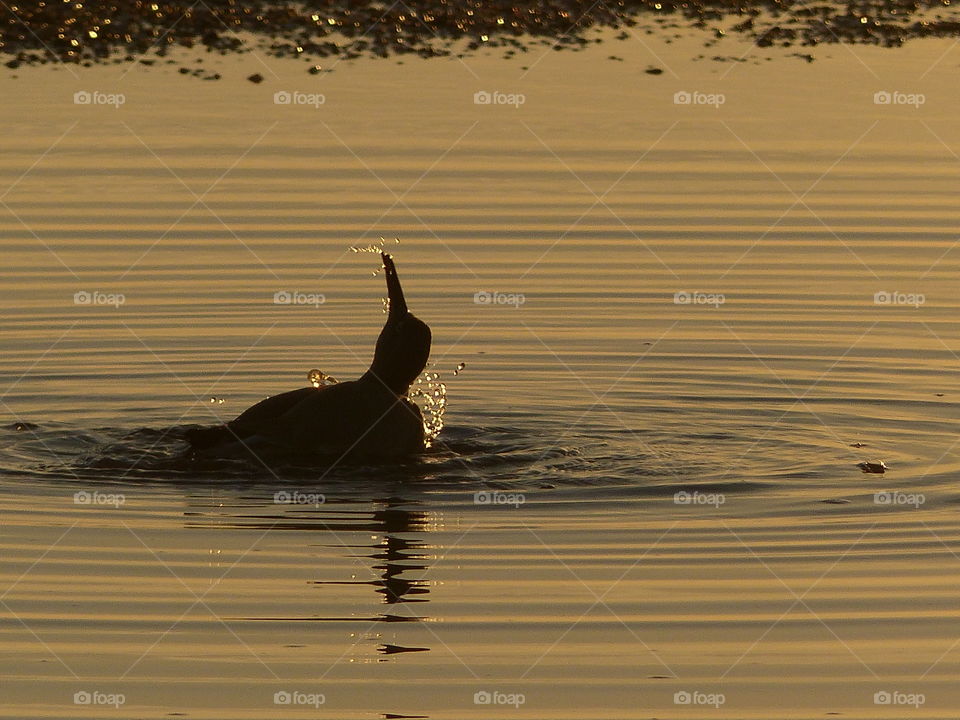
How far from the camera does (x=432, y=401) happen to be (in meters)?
14.6

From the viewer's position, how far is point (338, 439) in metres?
13.0

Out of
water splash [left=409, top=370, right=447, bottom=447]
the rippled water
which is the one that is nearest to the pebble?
the rippled water

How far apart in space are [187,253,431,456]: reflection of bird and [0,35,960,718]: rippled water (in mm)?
232

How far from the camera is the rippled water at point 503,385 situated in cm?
947

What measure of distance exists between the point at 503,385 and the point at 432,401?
0.82m

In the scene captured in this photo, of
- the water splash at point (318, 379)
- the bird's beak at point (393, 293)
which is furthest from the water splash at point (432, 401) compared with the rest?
the bird's beak at point (393, 293)

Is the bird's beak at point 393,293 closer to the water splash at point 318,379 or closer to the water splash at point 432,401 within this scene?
the water splash at point 432,401

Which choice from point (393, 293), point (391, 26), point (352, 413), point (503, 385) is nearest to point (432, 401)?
point (503, 385)

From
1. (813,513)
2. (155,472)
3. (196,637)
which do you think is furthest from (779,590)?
(155,472)

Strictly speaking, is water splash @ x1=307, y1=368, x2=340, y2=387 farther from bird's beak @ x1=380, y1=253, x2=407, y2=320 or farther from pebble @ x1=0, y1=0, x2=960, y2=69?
pebble @ x1=0, y1=0, x2=960, y2=69

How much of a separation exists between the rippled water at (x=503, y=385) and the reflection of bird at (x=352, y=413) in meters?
0.23

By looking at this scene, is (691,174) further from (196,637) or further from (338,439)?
(196,637)

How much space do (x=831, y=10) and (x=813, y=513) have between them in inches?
749

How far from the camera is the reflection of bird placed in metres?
12.9
